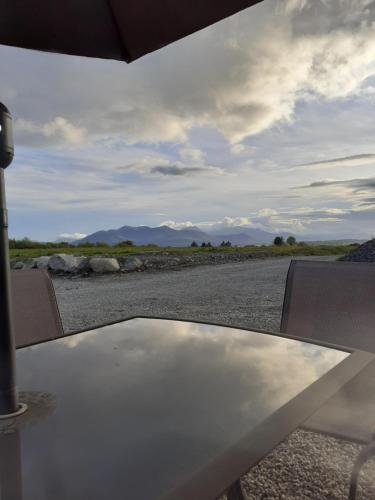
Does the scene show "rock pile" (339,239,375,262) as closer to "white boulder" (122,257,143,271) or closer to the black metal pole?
"white boulder" (122,257,143,271)

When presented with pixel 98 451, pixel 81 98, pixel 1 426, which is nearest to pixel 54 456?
pixel 98 451

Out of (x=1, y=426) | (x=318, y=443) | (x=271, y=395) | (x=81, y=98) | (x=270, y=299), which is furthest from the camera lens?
(x=270, y=299)

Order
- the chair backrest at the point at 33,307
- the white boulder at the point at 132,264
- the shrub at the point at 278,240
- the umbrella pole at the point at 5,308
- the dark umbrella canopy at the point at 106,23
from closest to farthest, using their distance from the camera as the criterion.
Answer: the umbrella pole at the point at 5,308 < the dark umbrella canopy at the point at 106,23 < the chair backrest at the point at 33,307 < the white boulder at the point at 132,264 < the shrub at the point at 278,240

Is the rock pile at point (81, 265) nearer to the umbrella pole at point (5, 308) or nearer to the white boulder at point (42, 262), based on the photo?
the white boulder at point (42, 262)

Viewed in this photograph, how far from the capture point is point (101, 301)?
7.06 m

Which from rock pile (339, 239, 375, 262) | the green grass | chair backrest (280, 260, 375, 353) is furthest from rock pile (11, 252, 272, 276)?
chair backrest (280, 260, 375, 353)

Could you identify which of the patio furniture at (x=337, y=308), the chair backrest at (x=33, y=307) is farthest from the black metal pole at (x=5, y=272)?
the patio furniture at (x=337, y=308)

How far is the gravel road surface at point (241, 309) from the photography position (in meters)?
1.91

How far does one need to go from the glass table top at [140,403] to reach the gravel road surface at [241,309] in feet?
0.84

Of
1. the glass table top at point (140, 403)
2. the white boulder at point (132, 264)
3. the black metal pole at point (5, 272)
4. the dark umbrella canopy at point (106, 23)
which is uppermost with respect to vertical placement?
the dark umbrella canopy at point (106, 23)

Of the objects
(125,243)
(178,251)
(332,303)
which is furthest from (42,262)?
(332,303)

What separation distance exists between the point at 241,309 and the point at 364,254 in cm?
438

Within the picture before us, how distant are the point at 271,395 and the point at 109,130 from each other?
8.76m

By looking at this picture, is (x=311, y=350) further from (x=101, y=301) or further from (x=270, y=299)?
(x=101, y=301)
